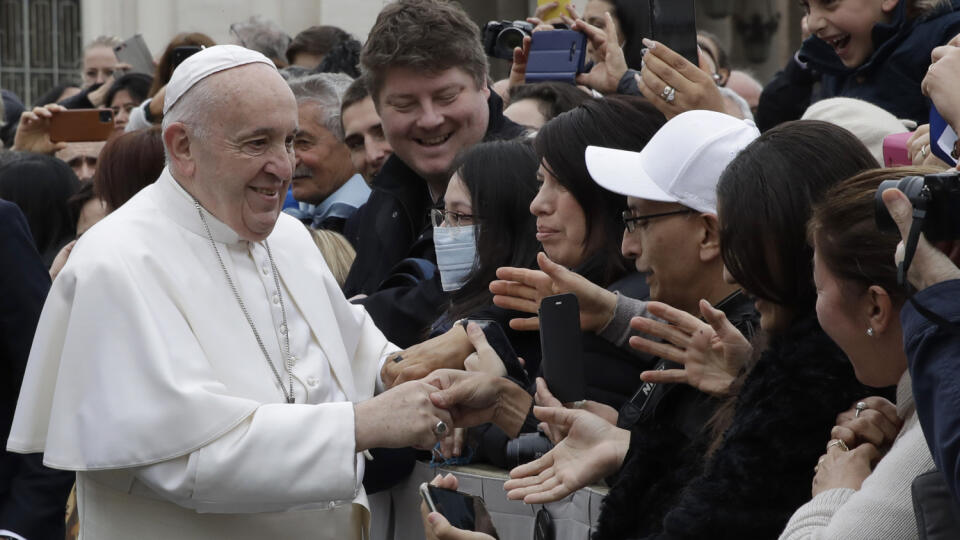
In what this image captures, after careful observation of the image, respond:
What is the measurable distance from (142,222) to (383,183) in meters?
1.91

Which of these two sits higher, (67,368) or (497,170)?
(497,170)

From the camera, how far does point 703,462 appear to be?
10.7 ft

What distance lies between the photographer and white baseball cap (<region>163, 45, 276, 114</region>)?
12.3ft

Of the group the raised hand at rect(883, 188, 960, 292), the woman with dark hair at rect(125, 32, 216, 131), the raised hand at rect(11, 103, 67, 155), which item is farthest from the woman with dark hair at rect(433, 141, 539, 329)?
the raised hand at rect(11, 103, 67, 155)

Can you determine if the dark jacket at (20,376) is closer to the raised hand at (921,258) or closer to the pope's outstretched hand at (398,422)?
the pope's outstretched hand at (398,422)

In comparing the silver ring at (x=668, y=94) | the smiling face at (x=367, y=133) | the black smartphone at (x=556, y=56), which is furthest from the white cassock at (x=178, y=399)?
the smiling face at (x=367, y=133)

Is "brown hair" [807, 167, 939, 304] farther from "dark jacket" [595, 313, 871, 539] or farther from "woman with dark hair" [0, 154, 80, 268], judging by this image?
"woman with dark hair" [0, 154, 80, 268]

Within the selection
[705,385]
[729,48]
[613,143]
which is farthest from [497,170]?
[729,48]

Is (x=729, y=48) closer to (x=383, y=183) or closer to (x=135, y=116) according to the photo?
(x=135, y=116)

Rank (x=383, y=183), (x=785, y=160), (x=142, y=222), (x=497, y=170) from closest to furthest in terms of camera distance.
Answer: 1. (x=785, y=160)
2. (x=142, y=222)
3. (x=497, y=170)
4. (x=383, y=183)

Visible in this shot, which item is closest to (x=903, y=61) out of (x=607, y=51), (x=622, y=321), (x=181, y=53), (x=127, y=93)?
(x=607, y=51)

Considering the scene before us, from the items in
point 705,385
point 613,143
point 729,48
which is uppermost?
point 613,143

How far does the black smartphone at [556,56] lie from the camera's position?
18.6ft

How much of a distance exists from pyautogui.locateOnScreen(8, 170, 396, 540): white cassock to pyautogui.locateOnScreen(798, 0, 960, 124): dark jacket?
237 cm
